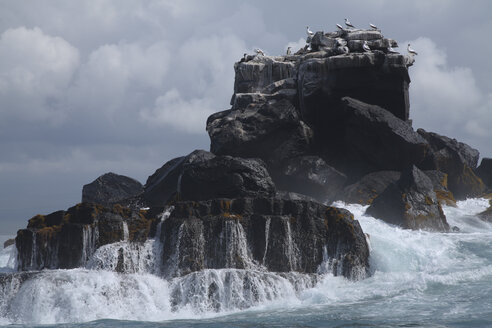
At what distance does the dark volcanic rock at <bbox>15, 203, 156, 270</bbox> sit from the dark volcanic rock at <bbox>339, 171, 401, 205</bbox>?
1408 centimetres

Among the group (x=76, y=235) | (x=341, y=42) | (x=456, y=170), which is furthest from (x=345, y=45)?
(x=76, y=235)

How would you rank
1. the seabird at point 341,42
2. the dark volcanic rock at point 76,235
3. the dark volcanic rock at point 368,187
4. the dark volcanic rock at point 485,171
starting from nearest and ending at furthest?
1. the dark volcanic rock at point 76,235
2. the dark volcanic rock at point 368,187
3. the seabird at point 341,42
4. the dark volcanic rock at point 485,171

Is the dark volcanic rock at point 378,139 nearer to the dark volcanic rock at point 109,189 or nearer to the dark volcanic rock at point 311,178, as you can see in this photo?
the dark volcanic rock at point 311,178

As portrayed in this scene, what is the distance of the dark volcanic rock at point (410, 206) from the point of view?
28344 millimetres

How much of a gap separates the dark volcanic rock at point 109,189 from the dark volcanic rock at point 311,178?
39.7 feet

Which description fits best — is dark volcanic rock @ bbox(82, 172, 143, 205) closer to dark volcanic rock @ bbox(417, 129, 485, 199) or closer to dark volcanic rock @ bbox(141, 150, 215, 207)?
dark volcanic rock @ bbox(141, 150, 215, 207)

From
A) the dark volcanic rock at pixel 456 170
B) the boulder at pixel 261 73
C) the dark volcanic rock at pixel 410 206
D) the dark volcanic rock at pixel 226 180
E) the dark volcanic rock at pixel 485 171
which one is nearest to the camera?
the dark volcanic rock at pixel 226 180

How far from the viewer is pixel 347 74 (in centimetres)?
3559

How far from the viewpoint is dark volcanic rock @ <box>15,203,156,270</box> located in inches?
824

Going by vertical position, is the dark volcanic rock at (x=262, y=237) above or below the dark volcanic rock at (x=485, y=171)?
below

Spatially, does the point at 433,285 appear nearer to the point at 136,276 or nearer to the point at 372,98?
the point at 136,276

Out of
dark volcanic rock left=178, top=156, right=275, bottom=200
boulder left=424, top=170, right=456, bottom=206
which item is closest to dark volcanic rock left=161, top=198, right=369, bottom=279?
dark volcanic rock left=178, top=156, right=275, bottom=200

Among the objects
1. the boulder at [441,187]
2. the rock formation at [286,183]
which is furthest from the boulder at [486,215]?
the rock formation at [286,183]

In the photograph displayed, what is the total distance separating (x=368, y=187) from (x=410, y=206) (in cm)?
431
